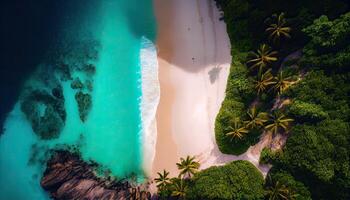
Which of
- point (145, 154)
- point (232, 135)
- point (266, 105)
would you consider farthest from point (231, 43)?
point (145, 154)

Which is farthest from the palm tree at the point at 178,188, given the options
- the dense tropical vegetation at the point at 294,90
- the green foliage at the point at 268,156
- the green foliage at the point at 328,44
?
the green foliage at the point at 328,44

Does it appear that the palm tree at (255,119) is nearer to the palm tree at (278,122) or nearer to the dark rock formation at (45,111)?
the palm tree at (278,122)

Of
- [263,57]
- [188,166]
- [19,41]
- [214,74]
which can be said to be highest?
[19,41]

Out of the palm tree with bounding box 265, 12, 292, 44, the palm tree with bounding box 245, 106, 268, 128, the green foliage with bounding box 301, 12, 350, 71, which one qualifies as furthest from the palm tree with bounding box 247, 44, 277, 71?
the palm tree with bounding box 245, 106, 268, 128

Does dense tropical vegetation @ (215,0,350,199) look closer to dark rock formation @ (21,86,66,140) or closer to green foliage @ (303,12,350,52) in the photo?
green foliage @ (303,12,350,52)

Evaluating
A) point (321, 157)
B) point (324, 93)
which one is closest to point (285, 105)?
point (324, 93)

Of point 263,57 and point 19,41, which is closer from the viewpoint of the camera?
point 263,57

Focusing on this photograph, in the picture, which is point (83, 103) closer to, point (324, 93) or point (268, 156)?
point (268, 156)
